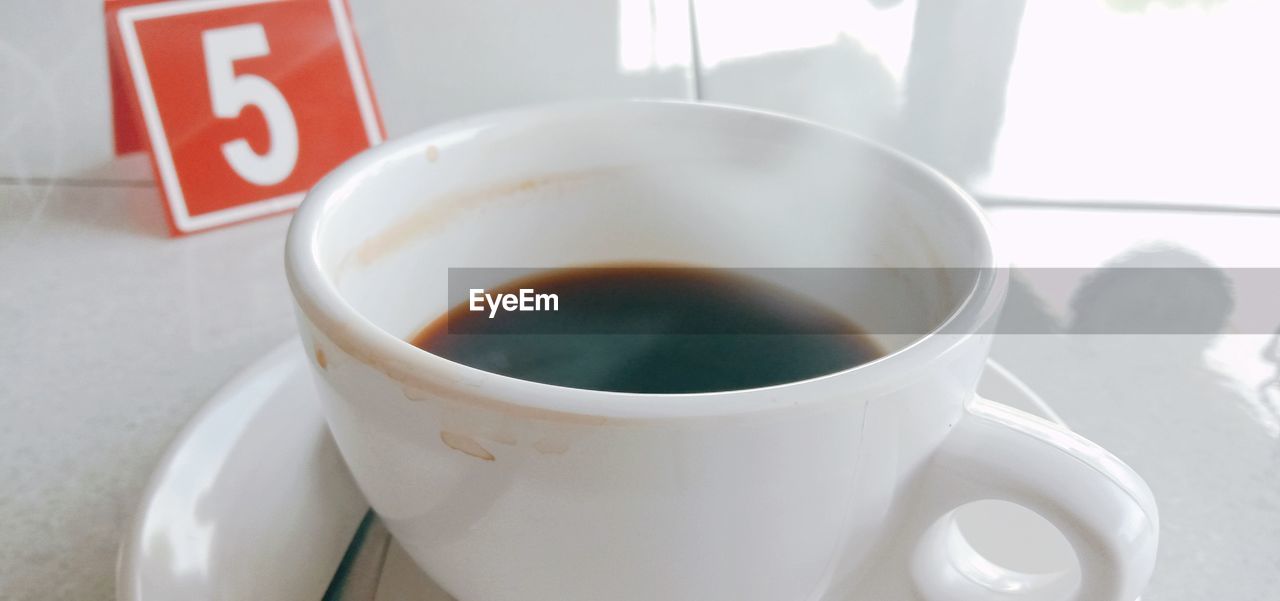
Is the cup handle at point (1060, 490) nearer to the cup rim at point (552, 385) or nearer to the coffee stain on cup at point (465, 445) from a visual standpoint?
the cup rim at point (552, 385)

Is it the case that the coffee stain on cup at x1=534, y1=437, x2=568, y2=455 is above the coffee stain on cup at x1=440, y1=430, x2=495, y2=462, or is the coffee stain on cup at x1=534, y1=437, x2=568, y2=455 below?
above

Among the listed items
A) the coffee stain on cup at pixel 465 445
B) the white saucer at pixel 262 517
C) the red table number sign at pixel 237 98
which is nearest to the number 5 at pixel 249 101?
the red table number sign at pixel 237 98

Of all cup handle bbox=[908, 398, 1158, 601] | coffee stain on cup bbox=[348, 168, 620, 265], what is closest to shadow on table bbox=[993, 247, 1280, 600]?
cup handle bbox=[908, 398, 1158, 601]

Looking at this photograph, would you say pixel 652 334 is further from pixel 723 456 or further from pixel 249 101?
pixel 249 101

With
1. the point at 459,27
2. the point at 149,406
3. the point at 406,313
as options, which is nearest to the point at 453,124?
the point at 406,313

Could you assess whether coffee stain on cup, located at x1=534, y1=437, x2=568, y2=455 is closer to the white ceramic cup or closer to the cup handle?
the white ceramic cup

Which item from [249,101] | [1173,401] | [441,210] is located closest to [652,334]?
[441,210]

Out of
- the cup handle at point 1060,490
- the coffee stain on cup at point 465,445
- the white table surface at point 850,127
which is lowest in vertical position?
the white table surface at point 850,127

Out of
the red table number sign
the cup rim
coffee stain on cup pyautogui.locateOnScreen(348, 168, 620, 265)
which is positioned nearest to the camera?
the cup rim
